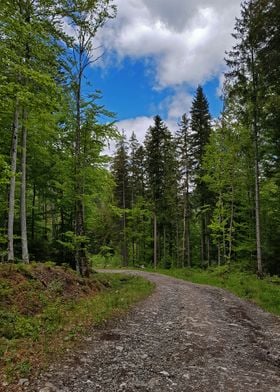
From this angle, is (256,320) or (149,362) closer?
(149,362)

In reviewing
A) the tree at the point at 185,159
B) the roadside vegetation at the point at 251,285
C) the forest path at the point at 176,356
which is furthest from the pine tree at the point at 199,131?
the forest path at the point at 176,356

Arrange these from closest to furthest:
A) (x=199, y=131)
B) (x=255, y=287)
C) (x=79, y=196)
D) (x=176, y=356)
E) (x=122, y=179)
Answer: (x=176, y=356), (x=79, y=196), (x=255, y=287), (x=199, y=131), (x=122, y=179)

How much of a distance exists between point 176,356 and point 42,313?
3.85 metres

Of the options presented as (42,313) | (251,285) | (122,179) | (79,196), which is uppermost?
(122,179)

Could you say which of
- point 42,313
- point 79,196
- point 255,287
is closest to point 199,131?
point 255,287

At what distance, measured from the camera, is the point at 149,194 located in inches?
1474

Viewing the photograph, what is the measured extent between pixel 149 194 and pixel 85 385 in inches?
1282

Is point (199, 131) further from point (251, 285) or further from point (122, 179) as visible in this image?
point (251, 285)

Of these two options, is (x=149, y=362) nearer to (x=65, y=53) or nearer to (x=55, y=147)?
(x=65, y=53)

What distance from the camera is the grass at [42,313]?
5.91 meters

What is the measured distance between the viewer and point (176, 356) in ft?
21.4

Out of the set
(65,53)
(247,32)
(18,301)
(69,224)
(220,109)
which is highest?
→ (247,32)

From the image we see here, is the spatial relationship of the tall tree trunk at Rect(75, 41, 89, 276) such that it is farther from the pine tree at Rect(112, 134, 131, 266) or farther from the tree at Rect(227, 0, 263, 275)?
the pine tree at Rect(112, 134, 131, 266)

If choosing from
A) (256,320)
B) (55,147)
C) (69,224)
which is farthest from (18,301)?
(69,224)
